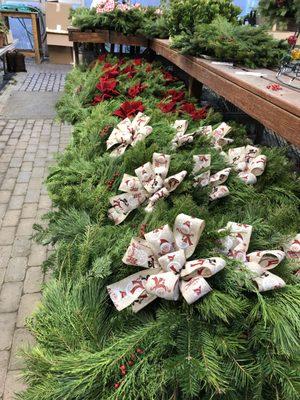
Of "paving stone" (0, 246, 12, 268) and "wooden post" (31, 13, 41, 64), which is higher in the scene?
"wooden post" (31, 13, 41, 64)

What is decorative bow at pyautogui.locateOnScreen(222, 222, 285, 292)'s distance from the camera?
1104 millimetres

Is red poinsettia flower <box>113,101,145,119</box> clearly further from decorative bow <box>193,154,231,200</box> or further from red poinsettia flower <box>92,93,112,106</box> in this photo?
decorative bow <box>193,154,231,200</box>

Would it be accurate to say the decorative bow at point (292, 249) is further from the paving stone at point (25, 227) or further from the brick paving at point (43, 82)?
the brick paving at point (43, 82)

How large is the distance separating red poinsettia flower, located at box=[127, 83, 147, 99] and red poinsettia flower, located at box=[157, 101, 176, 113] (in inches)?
14.1

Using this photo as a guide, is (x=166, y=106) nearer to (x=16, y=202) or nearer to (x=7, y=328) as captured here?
(x=7, y=328)

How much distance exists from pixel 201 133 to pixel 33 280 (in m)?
1.95

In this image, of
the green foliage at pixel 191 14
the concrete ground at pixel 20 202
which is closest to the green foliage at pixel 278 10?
the green foliage at pixel 191 14

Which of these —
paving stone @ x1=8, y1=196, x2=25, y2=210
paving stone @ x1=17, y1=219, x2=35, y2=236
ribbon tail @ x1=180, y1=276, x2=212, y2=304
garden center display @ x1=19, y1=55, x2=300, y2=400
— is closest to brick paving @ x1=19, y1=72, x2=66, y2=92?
paving stone @ x1=8, y1=196, x2=25, y2=210

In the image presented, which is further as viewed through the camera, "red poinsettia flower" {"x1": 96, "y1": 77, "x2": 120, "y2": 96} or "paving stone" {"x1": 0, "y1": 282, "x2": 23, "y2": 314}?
"red poinsettia flower" {"x1": 96, "y1": 77, "x2": 120, "y2": 96}

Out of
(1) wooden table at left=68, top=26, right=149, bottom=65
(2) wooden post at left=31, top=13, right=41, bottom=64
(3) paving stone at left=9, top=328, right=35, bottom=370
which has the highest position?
(1) wooden table at left=68, top=26, right=149, bottom=65

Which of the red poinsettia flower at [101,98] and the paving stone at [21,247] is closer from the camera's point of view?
the red poinsettia flower at [101,98]

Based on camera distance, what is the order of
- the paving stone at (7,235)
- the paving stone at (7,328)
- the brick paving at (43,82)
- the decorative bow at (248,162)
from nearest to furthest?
the decorative bow at (248,162), the paving stone at (7,328), the paving stone at (7,235), the brick paving at (43,82)

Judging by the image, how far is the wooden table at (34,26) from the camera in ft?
34.8

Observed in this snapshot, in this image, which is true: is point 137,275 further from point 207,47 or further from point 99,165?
point 207,47
